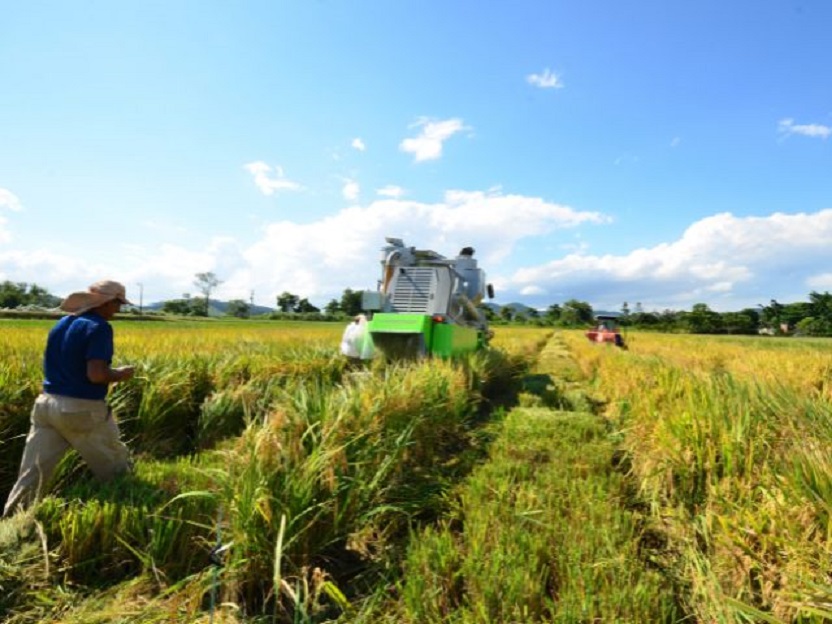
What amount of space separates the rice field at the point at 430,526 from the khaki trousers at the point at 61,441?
217mm

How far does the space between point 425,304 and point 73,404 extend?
20.0 ft

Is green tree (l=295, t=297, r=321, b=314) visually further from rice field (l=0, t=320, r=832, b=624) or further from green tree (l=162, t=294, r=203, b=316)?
rice field (l=0, t=320, r=832, b=624)

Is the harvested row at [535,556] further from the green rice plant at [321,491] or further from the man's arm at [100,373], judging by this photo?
the man's arm at [100,373]

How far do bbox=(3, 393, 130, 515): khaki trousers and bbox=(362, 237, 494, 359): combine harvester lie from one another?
4.17 meters

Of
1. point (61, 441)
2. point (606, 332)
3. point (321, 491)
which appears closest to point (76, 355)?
point (61, 441)

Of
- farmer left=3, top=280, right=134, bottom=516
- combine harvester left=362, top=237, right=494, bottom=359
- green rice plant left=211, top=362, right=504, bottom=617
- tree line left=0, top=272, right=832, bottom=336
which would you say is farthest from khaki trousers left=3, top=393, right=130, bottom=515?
tree line left=0, top=272, right=832, bottom=336

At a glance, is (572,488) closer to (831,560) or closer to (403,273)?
(831,560)

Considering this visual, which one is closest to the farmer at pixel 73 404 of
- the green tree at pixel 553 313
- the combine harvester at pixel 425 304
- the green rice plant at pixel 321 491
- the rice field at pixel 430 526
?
the rice field at pixel 430 526

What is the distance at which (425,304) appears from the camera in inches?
336

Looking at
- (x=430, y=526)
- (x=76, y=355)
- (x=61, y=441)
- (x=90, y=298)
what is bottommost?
(x=430, y=526)

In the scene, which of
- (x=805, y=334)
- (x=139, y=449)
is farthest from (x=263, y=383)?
(x=805, y=334)

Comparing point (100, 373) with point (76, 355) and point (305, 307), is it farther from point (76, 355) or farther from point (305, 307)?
point (305, 307)

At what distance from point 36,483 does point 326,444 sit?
6.90 feet

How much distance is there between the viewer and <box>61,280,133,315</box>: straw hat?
3.27 metres
